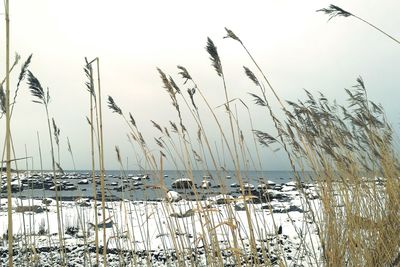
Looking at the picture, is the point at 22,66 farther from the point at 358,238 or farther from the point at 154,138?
the point at 358,238

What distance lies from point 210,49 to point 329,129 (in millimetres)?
1228

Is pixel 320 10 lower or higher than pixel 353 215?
higher

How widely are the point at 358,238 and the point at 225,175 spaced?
2.69 feet

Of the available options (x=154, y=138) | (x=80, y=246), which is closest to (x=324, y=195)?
(x=154, y=138)

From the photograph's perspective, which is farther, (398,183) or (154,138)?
(154,138)

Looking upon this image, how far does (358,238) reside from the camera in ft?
5.58

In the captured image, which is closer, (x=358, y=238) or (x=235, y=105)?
(x=358, y=238)

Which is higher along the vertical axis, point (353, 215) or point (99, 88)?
point (99, 88)

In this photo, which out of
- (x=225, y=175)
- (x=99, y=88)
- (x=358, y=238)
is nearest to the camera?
(x=99, y=88)

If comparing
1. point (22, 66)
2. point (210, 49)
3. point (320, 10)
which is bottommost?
point (22, 66)

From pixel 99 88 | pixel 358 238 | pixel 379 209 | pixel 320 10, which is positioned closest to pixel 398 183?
pixel 379 209

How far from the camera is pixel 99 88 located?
1.06m

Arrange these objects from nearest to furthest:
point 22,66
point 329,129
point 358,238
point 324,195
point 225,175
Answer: point 22,66, point 358,238, point 324,195, point 225,175, point 329,129

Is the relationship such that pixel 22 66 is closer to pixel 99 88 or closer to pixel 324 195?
pixel 99 88
